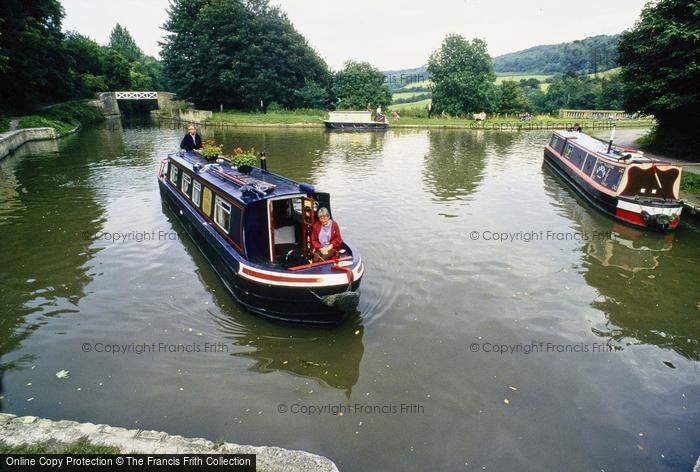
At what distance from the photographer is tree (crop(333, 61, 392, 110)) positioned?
55.5 m

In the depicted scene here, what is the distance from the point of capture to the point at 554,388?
6.45 metres

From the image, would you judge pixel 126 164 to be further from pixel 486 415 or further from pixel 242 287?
pixel 486 415

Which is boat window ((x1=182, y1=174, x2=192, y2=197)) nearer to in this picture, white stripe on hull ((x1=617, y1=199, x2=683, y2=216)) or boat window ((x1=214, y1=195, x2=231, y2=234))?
boat window ((x1=214, y1=195, x2=231, y2=234))

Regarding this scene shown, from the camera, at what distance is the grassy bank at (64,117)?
33312 mm

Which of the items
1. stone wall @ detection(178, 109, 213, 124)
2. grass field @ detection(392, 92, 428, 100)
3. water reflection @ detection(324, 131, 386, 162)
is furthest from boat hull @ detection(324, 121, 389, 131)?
grass field @ detection(392, 92, 428, 100)

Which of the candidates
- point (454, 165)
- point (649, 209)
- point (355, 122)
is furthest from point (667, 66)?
point (355, 122)

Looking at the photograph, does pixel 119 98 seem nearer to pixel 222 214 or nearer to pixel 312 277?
pixel 222 214

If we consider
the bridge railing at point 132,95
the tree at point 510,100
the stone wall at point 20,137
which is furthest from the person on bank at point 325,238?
the bridge railing at point 132,95

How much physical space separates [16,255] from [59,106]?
40114mm

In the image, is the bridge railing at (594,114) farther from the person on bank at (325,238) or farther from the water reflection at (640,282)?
the person on bank at (325,238)

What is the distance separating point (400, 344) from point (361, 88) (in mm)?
53452

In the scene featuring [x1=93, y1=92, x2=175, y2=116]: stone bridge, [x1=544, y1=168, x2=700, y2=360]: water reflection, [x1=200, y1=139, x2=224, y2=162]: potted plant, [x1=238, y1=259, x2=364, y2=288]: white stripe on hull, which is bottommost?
[x1=544, y1=168, x2=700, y2=360]: water reflection

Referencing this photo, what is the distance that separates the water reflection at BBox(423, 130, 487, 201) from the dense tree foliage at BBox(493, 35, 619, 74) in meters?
84.4

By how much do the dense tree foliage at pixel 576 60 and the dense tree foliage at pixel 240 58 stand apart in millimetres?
79429
